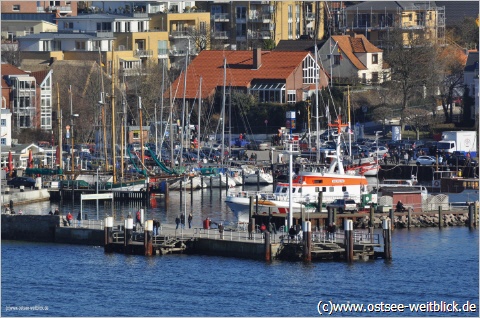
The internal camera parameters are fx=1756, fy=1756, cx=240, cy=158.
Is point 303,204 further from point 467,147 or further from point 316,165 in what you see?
point 467,147

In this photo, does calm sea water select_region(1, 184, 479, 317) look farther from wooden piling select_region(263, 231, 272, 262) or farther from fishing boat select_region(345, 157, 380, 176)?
fishing boat select_region(345, 157, 380, 176)

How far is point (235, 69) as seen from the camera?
11975 cm

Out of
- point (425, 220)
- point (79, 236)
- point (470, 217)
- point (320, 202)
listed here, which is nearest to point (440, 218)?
point (425, 220)

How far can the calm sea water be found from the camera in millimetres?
59281

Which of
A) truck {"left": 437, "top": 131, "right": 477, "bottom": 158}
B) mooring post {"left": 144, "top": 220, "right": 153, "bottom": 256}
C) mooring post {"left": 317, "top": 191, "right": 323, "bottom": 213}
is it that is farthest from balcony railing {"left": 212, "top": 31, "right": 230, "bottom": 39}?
mooring post {"left": 144, "top": 220, "right": 153, "bottom": 256}

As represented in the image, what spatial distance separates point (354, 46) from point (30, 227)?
57467 mm

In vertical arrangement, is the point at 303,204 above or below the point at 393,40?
below

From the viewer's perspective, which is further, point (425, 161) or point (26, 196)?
point (425, 161)

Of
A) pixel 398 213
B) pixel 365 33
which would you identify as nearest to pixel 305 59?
pixel 365 33

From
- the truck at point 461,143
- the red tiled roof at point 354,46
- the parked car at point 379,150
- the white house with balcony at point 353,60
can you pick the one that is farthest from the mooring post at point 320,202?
the red tiled roof at point 354,46

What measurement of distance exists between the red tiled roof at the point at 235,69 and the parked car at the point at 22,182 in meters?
21.9

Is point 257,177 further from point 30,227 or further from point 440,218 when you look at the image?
point 30,227

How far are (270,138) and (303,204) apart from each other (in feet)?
115

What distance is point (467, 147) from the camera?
10362 centimetres
